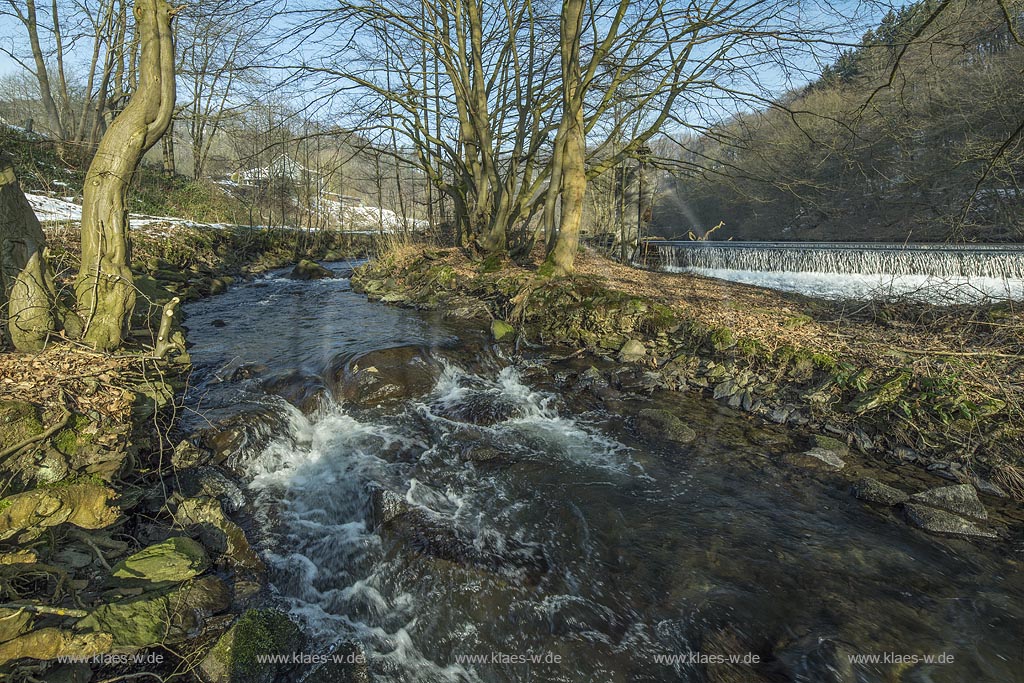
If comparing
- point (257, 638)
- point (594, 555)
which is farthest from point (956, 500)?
point (257, 638)

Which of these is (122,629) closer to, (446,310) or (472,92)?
(446,310)

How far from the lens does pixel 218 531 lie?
13.1ft

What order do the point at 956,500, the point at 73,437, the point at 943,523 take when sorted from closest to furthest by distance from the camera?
the point at 73,437 < the point at 943,523 < the point at 956,500

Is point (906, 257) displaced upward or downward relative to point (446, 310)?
upward

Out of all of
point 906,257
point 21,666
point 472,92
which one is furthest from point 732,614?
point 906,257

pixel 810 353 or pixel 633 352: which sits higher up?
pixel 810 353

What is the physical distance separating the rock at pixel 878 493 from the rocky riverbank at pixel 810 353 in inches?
19.9

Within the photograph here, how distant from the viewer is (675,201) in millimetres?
42031

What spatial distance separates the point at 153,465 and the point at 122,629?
2060 mm

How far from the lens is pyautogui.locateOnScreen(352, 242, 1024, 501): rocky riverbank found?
5.27 meters

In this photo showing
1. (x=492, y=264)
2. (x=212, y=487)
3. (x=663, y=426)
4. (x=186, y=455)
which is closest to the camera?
(x=212, y=487)

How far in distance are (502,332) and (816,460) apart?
558 centimetres

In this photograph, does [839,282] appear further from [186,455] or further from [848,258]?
[186,455]

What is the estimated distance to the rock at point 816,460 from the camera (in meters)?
5.34
